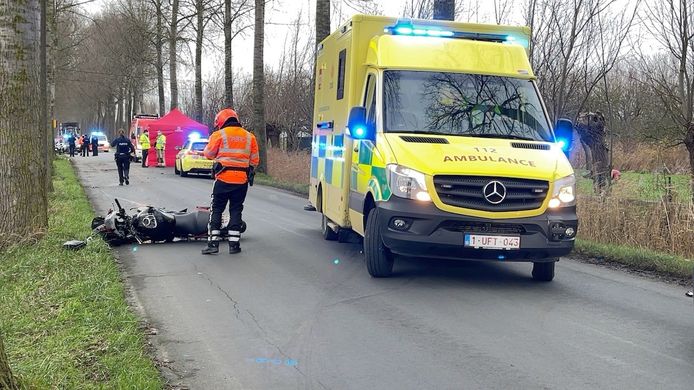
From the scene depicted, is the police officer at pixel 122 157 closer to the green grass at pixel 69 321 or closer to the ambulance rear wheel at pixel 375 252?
the green grass at pixel 69 321

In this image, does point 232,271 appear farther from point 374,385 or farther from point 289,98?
point 289,98

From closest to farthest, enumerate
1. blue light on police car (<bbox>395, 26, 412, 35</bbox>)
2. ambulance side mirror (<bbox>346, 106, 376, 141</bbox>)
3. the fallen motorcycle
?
ambulance side mirror (<bbox>346, 106, 376, 141</bbox>) < blue light on police car (<bbox>395, 26, 412, 35</bbox>) < the fallen motorcycle

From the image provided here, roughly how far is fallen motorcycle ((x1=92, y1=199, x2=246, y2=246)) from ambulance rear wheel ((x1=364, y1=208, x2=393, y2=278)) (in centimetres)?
277

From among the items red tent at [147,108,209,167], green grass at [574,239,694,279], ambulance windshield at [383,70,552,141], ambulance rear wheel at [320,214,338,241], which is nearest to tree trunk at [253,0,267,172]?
red tent at [147,108,209,167]

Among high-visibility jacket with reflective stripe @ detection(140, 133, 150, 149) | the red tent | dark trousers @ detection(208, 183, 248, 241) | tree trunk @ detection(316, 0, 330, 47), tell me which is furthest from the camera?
high-visibility jacket with reflective stripe @ detection(140, 133, 150, 149)

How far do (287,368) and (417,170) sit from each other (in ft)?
9.43

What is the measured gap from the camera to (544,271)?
7.99 metres

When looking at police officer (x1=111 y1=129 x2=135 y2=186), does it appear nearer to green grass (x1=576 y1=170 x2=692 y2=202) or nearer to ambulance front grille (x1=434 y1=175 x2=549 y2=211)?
green grass (x1=576 y1=170 x2=692 y2=202)

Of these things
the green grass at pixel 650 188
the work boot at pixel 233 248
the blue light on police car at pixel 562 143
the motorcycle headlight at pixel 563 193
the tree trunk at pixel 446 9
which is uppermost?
the tree trunk at pixel 446 9

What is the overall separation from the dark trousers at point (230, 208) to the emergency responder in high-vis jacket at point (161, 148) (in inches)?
1003

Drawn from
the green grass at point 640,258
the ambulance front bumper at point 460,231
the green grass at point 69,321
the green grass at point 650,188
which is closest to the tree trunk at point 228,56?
the green grass at point 650,188

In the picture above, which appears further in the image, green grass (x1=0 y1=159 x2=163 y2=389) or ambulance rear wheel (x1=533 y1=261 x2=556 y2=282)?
ambulance rear wheel (x1=533 y1=261 x2=556 y2=282)

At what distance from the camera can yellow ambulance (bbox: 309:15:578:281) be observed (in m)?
7.17

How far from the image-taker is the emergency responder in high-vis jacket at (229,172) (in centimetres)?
966
